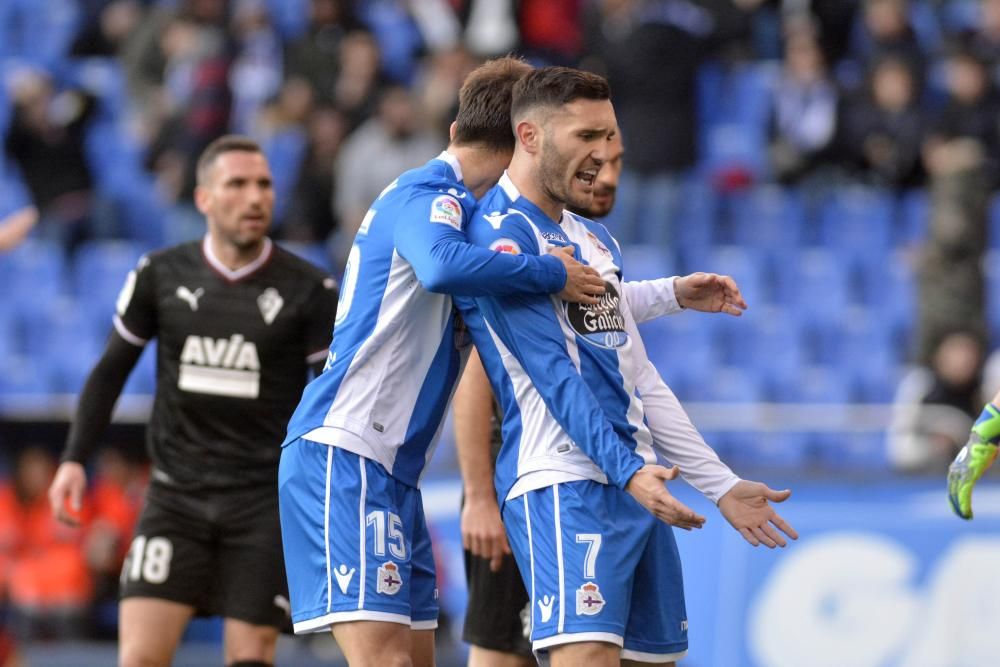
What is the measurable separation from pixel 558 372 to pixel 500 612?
1.74 m

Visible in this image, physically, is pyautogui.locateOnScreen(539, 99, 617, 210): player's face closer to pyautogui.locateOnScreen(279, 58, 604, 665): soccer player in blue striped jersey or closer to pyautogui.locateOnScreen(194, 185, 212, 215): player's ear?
pyautogui.locateOnScreen(279, 58, 604, 665): soccer player in blue striped jersey

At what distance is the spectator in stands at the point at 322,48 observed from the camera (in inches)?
620

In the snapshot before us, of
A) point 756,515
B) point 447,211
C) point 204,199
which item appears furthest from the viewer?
point 204,199

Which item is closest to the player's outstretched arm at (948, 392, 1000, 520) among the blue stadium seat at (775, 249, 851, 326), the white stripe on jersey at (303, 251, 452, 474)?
the white stripe on jersey at (303, 251, 452, 474)

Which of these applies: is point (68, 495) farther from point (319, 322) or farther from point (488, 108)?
point (488, 108)

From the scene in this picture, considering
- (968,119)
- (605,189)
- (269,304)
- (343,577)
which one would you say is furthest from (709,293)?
(968,119)

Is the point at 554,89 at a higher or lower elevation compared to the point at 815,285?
lower

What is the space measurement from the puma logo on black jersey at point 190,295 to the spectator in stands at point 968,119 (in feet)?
27.6

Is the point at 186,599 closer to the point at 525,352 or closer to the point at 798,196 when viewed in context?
the point at 525,352

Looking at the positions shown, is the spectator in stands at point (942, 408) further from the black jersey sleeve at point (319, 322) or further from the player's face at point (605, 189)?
the black jersey sleeve at point (319, 322)

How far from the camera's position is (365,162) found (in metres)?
14.6

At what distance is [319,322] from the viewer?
7.03m

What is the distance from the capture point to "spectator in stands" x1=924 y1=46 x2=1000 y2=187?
45.6 feet

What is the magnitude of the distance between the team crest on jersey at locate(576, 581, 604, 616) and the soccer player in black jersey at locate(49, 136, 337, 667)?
2.23m
